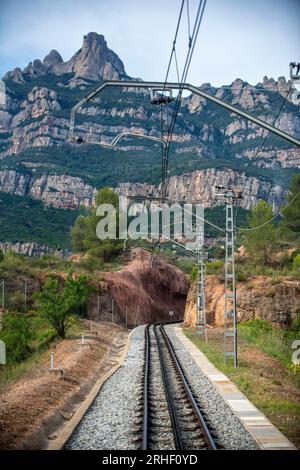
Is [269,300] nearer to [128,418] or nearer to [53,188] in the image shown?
[128,418]

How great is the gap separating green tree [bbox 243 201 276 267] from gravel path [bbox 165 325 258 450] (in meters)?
40.8

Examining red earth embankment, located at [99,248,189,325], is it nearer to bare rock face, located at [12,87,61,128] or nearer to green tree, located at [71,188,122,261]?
green tree, located at [71,188,122,261]

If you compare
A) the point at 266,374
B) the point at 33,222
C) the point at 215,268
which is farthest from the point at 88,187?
the point at 266,374

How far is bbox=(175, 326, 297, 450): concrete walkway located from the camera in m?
12.0

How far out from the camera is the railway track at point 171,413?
1208 cm

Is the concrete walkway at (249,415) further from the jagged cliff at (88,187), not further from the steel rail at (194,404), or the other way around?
the jagged cliff at (88,187)

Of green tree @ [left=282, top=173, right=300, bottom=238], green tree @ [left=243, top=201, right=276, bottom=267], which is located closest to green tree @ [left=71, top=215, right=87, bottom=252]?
green tree @ [left=243, top=201, right=276, bottom=267]

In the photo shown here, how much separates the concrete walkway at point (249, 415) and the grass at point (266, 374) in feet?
0.69

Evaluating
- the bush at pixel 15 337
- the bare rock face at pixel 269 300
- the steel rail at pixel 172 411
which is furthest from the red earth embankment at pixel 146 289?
the steel rail at pixel 172 411

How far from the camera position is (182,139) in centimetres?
19012

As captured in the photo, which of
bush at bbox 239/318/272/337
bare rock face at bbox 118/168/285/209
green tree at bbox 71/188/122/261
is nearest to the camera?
bush at bbox 239/318/272/337

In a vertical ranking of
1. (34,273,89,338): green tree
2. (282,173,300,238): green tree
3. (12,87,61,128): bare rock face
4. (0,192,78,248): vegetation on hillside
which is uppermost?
(12,87,61,128): bare rock face

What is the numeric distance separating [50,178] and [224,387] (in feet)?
457
